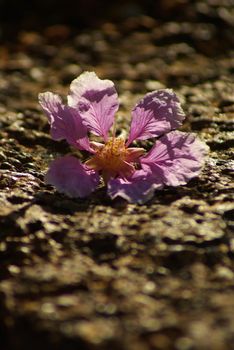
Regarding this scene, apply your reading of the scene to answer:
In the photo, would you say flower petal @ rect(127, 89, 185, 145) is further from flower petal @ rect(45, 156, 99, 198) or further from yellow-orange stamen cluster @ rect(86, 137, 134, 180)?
flower petal @ rect(45, 156, 99, 198)

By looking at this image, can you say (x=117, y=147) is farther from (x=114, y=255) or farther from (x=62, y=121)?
(x=114, y=255)

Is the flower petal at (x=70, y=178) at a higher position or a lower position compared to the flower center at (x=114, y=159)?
lower

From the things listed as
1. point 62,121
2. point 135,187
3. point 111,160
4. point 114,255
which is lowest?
point 114,255

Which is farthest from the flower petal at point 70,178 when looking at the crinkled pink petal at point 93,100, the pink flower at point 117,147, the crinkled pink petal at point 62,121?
the crinkled pink petal at point 93,100

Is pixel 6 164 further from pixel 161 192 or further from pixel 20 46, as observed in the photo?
pixel 20 46

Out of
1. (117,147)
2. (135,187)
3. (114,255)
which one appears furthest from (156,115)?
(114,255)

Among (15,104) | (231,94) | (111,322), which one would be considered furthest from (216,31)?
(111,322)

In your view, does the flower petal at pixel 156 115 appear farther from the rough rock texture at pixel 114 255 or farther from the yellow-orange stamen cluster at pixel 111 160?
the rough rock texture at pixel 114 255
